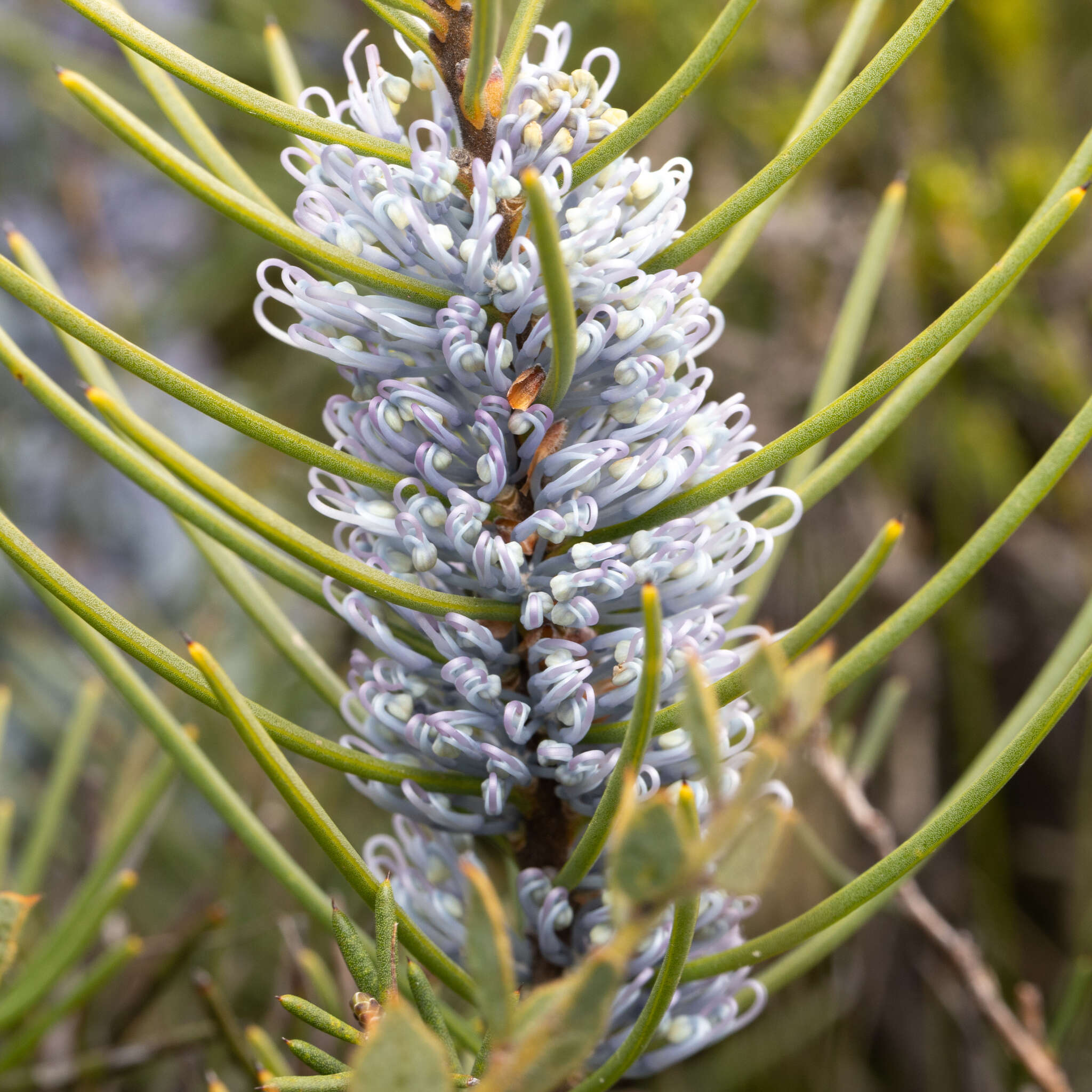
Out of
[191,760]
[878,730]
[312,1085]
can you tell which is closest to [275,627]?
[191,760]

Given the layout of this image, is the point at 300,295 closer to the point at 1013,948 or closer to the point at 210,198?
the point at 210,198

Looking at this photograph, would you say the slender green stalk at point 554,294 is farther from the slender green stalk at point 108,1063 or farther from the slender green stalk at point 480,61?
the slender green stalk at point 108,1063

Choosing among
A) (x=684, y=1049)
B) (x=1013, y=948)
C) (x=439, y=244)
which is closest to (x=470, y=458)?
(x=439, y=244)

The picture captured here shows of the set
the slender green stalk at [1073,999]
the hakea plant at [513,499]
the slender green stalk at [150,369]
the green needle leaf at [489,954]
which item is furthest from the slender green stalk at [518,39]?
the slender green stalk at [1073,999]

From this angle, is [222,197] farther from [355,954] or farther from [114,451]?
[355,954]

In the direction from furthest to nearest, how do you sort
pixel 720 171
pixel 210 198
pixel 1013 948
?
pixel 720 171 < pixel 1013 948 < pixel 210 198

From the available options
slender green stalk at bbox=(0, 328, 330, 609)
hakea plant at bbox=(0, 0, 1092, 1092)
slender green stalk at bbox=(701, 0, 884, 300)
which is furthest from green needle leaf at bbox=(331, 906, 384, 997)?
slender green stalk at bbox=(701, 0, 884, 300)

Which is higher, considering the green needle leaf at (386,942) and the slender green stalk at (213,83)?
the slender green stalk at (213,83)
